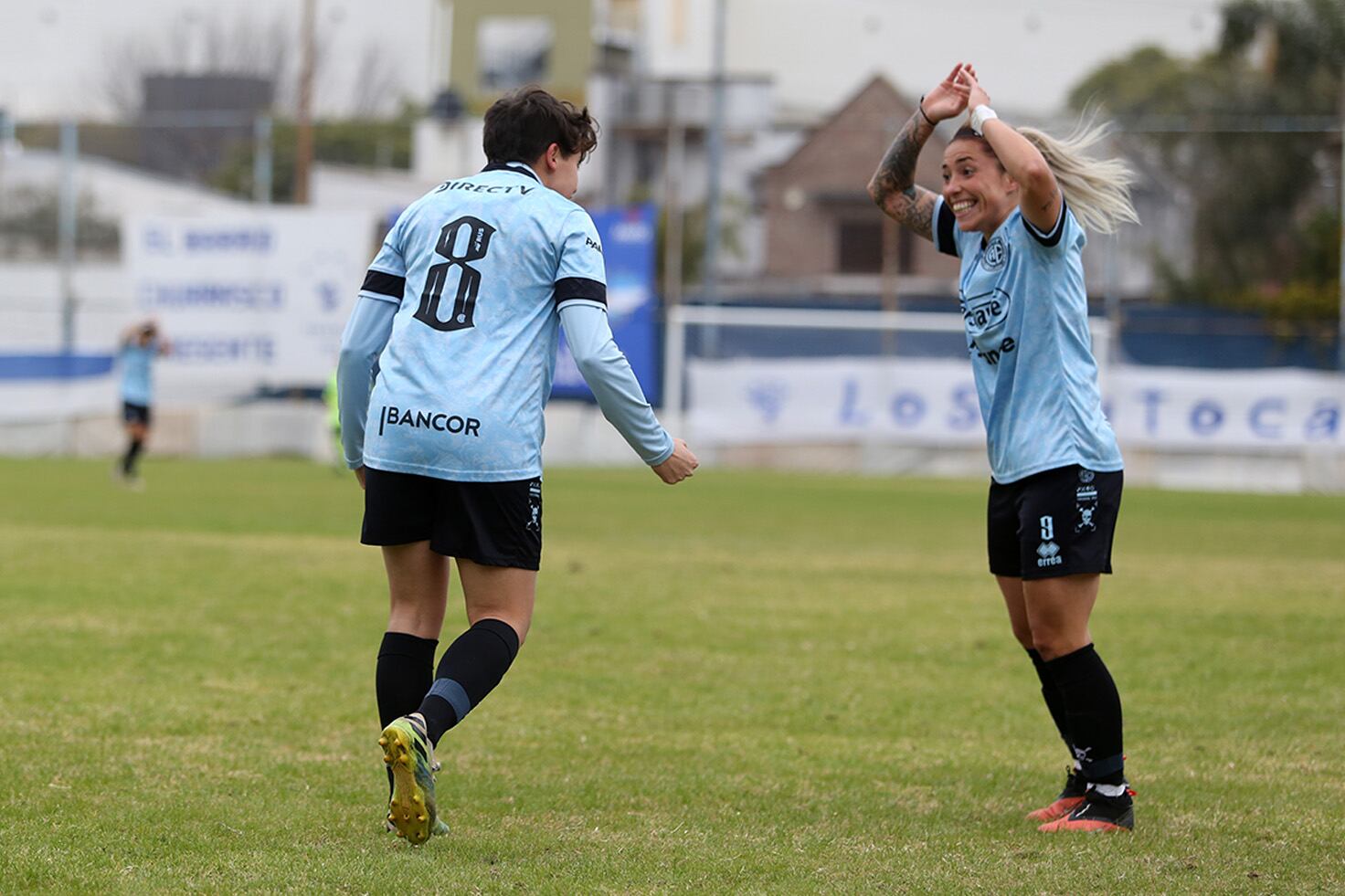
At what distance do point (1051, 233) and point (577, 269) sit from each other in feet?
4.45

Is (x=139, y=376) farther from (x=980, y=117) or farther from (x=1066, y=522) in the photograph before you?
(x=1066, y=522)

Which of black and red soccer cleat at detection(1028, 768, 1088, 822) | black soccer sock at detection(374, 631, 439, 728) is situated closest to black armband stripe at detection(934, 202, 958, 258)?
black and red soccer cleat at detection(1028, 768, 1088, 822)

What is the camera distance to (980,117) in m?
5.02

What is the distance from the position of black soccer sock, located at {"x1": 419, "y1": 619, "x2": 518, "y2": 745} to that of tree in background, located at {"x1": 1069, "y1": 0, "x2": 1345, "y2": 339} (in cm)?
3471

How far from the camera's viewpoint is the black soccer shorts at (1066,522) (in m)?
4.94

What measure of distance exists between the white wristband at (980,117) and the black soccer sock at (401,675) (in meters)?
2.11

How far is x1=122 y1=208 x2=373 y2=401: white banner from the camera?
28031mm

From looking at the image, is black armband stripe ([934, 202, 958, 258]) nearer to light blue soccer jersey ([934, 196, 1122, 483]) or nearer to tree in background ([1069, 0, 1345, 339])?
light blue soccer jersey ([934, 196, 1122, 483])

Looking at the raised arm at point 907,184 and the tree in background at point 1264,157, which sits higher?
the tree in background at point 1264,157

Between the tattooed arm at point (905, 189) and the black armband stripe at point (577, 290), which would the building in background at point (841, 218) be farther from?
the black armband stripe at point (577, 290)

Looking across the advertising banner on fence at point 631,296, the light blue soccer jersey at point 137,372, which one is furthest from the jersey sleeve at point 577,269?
the advertising banner on fence at point 631,296

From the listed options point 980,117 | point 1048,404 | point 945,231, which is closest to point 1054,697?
point 1048,404

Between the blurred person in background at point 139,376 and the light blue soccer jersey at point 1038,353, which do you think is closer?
the light blue soccer jersey at point 1038,353

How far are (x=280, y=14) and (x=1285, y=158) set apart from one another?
30.8 meters
